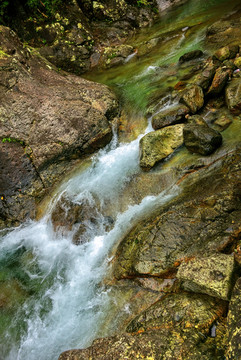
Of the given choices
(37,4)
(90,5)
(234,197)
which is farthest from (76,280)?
(90,5)

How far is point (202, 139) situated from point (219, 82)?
276 cm

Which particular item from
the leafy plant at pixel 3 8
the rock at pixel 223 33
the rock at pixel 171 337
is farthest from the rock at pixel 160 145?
the leafy plant at pixel 3 8

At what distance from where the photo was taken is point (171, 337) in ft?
10.7

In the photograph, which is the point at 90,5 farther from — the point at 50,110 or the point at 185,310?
the point at 185,310

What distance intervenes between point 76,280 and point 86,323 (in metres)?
1.16

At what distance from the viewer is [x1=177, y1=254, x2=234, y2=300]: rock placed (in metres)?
3.36

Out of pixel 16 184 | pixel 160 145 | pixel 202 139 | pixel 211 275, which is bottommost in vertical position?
pixel 211 275

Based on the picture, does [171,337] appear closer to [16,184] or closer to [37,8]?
[16,184]

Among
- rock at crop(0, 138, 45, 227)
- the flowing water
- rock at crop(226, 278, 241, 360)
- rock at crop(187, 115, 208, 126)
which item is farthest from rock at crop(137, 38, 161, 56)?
rock at crop(226, 278, 241, 360)

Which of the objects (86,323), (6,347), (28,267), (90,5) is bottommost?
(86,323)

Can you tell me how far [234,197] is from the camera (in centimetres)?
489

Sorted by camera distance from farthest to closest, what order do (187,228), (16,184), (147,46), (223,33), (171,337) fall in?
(147,46) < (223,33) < (16,184) < (187,228) < (171,337)

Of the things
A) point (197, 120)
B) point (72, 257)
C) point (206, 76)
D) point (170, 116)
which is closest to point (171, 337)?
point (72, 257)

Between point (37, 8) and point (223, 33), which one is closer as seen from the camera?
point (223, 33)
